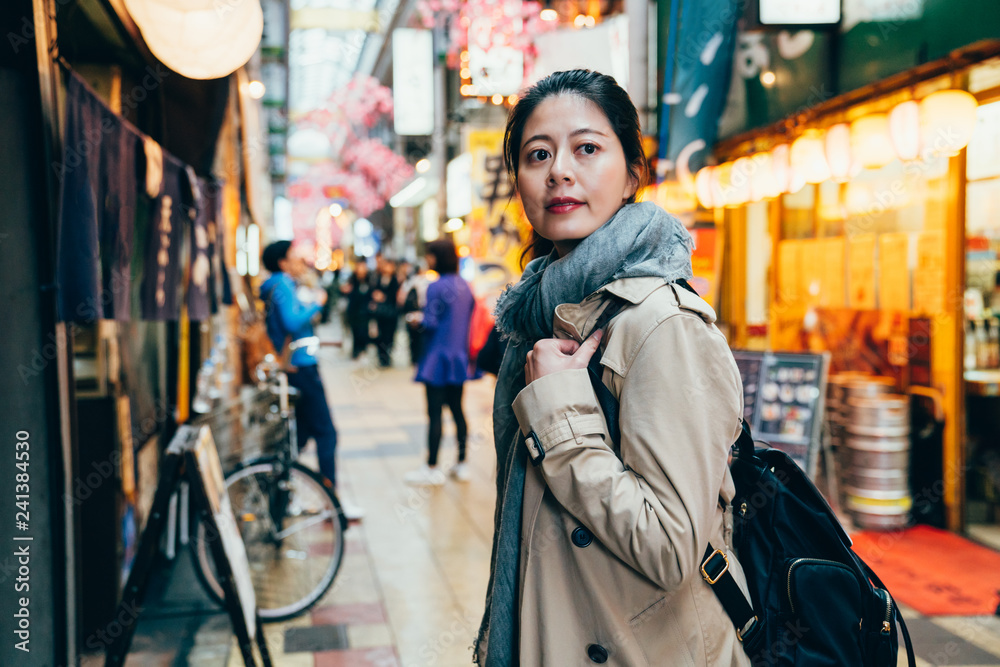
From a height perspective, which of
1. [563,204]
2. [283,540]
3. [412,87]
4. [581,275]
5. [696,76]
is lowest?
[283,540]

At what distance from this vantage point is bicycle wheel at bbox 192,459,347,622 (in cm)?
475

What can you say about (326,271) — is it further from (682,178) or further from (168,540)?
(168,540)

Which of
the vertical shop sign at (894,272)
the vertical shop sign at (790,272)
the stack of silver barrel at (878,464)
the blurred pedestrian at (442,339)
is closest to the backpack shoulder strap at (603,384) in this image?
the stack of silver barrel at (878,464)

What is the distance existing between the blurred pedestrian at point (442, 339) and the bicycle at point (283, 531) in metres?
2.58

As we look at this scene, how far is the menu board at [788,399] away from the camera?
19.5 feet

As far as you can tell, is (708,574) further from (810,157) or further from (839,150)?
(810,157)

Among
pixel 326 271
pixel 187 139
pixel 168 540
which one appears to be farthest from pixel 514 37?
pixel 326 271

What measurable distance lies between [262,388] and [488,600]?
425 centimetres

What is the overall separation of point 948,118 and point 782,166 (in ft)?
7.40

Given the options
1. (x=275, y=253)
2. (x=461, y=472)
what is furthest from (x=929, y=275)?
(x=275, y=253)

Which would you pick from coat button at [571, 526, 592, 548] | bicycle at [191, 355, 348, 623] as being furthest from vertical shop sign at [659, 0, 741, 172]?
coat button at [571, 526, 592, 548]

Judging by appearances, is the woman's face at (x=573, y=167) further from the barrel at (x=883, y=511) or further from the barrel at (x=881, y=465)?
the barrel at (x=883, y=511)

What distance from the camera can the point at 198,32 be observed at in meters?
3.59

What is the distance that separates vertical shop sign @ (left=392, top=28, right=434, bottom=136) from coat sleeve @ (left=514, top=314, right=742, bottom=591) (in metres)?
16.9
